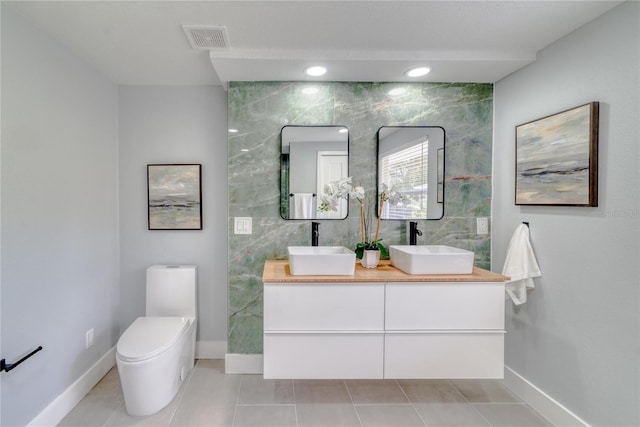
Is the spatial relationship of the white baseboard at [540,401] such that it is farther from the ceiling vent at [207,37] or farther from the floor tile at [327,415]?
the ceiling vent at [207,37]

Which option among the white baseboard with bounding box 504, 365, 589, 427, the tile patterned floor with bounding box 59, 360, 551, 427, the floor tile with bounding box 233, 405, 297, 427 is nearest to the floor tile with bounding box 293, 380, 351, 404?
the tile patterned floor with bounding box 59, 360, 551, 427

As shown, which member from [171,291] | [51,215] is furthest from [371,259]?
[51,215]

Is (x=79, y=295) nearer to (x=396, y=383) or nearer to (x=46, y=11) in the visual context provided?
(x=46, y=11)

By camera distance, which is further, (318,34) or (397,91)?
(397,91)

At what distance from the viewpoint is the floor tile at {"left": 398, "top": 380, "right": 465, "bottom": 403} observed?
2076 millimetres

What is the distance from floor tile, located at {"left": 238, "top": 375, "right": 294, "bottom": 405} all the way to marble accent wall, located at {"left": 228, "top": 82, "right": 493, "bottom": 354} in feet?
0.69

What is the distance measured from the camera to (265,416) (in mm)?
1883

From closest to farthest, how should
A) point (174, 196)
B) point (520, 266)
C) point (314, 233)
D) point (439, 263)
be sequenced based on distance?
point (439, 263) < point (520, 266) < point (314, 233) < point (174, 196)

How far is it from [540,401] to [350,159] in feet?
6.61

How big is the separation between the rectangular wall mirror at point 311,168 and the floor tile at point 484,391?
158 cm

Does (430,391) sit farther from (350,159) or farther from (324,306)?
(350,159)

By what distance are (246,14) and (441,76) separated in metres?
1.42

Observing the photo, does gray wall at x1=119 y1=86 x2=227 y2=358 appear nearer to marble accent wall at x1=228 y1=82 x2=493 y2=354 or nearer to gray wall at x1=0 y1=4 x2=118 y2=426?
gray wall at x1=0 y1=4 x2=118 y2=426

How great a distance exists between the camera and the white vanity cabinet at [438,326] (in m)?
1.77
